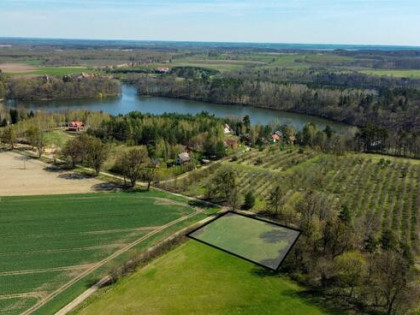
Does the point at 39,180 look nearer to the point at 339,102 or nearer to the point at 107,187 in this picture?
the point at 107,187

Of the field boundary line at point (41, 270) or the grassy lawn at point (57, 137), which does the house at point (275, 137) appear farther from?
the field boundary line at point (41, 270)

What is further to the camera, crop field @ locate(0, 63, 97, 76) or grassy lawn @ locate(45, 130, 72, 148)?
crop field @ locate(0, 63, 97, 76)

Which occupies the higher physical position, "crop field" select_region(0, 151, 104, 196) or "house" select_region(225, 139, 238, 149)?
"house" select_region(225, 139, 238, 149)

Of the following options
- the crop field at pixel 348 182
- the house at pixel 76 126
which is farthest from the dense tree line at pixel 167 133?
the house at pixel 76 126

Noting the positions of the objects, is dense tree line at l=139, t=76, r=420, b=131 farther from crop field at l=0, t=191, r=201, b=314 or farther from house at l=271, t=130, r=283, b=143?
crop field at l=0, t=191, r=201, b=314

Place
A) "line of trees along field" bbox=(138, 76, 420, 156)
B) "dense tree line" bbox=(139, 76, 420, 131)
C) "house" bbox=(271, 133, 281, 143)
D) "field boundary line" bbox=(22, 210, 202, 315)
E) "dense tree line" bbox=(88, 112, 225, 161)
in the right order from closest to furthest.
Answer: "field boundary line" bbox=(22, 210, 202, 315)
"dense tree line" bbox=(88, 112, 225, 161)
"line of trees along field" bbox=(138, 76, 420, 156)
"house" bbox=(271, 133, 281, 143)
"dense tree line" bbox=(139, 76, 420, 131)

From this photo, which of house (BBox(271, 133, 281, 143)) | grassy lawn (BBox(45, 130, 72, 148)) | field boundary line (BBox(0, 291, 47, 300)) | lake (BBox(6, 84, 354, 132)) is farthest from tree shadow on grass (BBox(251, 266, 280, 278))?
lake (BBox(6, 84, 354, 132))

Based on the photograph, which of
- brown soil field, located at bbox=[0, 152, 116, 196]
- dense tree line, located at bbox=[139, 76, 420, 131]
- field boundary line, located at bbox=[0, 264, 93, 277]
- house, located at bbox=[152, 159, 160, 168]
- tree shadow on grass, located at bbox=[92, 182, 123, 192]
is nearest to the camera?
field boundary line, located at bbox=[0, 264, 93, 277]
